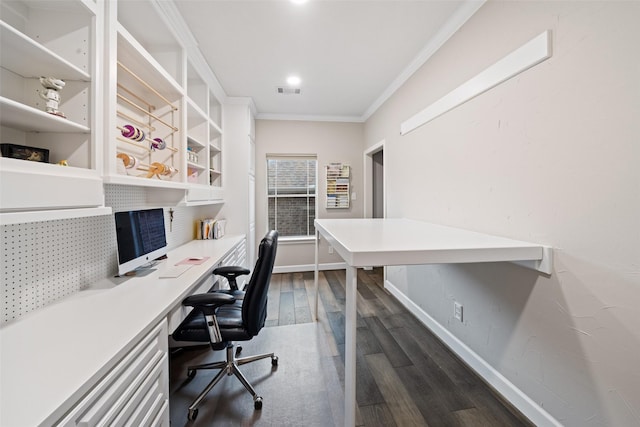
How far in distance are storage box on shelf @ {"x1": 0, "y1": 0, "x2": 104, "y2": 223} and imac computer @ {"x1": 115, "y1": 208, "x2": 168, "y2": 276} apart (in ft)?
1.33

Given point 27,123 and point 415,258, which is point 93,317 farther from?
point 415,258

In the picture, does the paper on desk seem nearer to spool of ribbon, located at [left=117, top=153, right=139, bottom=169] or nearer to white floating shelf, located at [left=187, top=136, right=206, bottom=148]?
spool of ribbon, located at [left=117, top=153, right=139, bottom=169]

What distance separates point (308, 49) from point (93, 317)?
98.1 inches

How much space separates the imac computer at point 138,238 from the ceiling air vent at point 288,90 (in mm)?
2110

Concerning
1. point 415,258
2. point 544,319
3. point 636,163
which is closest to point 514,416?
point 544,319

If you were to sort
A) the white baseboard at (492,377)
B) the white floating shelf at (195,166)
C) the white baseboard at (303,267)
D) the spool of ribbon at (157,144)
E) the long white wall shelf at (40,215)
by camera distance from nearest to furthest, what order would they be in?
the long white wall shelf at (40,215)
the white baseboard at (492,377)
the spool of ribbon at (157,144)
the white floating shelf at (195,166)
the white baseboard at (303,267)

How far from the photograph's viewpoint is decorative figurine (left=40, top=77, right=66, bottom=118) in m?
1.03

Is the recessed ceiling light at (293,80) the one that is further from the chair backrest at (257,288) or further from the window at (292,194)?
the chair backrest at (257,288)

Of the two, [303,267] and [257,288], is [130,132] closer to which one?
[257,288]

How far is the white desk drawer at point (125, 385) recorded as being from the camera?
0.72 meters

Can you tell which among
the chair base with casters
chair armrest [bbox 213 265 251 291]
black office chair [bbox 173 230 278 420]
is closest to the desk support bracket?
black office chair [bbox 173 230 278 420]

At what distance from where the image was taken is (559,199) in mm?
1257

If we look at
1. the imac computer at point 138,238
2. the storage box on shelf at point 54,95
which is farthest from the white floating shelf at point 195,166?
the storage box on shelf at point 54,95

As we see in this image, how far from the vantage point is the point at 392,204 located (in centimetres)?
330
